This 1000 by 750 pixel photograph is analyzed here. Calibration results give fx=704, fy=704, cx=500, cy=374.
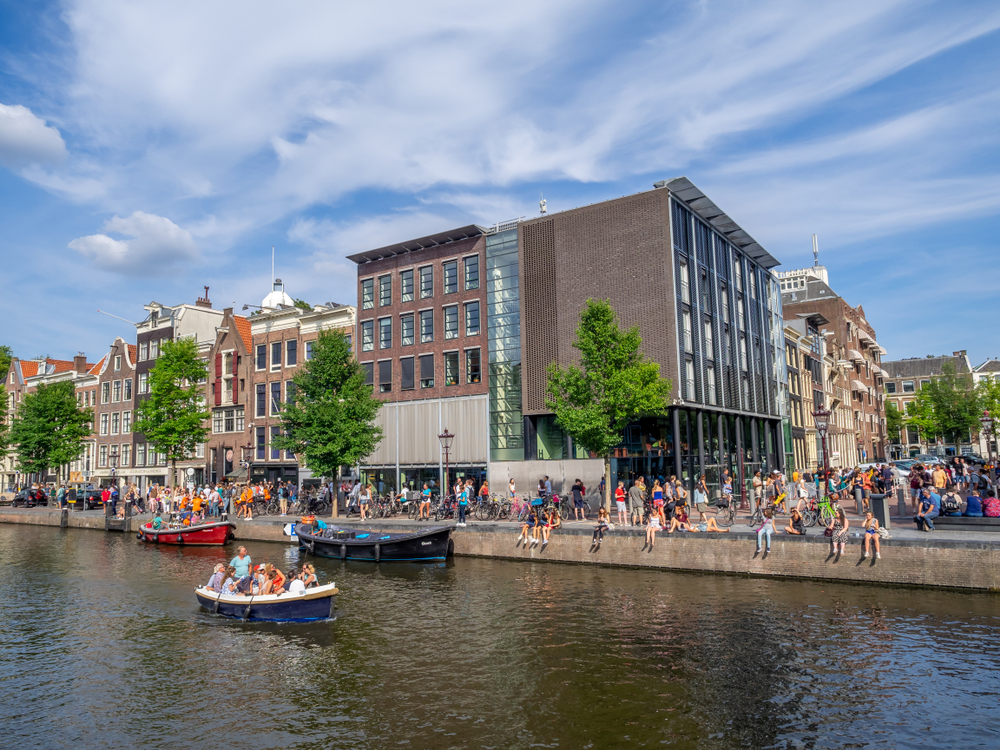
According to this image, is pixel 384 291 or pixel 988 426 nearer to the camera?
pixel 384 291

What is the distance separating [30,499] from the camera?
6488 cm

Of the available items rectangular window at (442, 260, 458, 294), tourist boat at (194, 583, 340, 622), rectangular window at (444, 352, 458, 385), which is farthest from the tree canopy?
tourist boat at (194, 583, 340, 622)

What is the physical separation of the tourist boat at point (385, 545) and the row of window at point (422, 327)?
16.9m

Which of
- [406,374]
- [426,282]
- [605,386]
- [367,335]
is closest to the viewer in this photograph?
[605,386]

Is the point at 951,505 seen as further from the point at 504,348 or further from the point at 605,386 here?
the point at 504,348

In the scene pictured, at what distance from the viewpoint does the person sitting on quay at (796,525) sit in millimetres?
23906

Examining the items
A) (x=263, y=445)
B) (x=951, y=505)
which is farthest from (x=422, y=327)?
(x=951, y=505)

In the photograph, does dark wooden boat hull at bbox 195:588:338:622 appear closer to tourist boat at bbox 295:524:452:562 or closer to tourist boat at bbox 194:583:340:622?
tourist boat at bbox 194:583:340:622

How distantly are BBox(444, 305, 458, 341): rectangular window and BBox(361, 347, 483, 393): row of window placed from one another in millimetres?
1180

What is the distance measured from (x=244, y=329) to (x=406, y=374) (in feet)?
65.3

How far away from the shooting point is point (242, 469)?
185 feet

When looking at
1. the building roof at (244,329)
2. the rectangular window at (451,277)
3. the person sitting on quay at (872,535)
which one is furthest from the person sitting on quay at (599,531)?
the building roof at (244,329)

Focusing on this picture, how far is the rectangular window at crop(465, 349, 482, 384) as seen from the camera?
145 ft

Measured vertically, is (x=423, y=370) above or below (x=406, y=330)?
below
